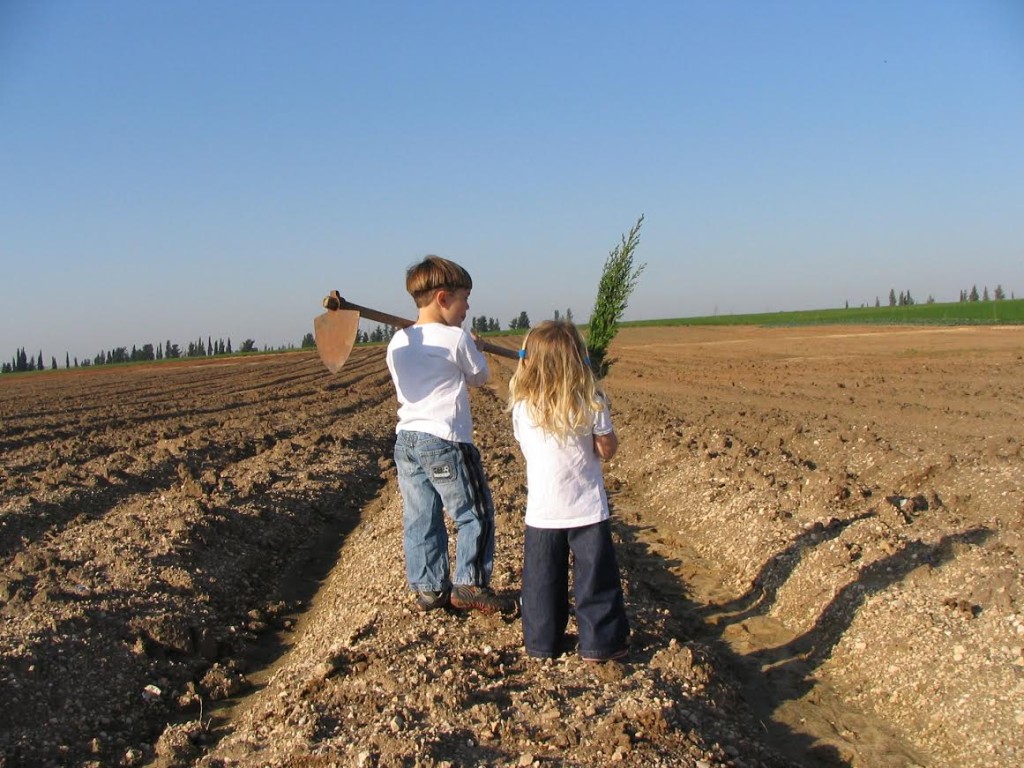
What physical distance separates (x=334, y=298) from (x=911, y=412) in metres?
12.6

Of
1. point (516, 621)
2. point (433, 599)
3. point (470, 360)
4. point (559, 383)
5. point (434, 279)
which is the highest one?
point (434, 279)

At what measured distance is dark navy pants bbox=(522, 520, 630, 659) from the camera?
4508 mm

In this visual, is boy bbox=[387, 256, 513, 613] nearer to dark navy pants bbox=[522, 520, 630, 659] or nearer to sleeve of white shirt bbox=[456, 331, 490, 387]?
sleeve of white shirt bbox=[456, 331, 490, 387]

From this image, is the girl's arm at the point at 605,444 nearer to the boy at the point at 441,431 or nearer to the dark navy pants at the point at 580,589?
the dark navy pants at the point at 580,589

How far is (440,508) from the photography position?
5309 millimetres

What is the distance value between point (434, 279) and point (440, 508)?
135cm

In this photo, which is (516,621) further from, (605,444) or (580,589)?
(605,444)

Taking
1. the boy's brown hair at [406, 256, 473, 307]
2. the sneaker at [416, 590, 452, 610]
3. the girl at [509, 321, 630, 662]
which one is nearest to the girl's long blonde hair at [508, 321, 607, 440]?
the girl at [509, 321, 630, 662]

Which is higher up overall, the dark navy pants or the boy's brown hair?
the boy's brown hair

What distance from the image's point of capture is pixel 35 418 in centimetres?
2167

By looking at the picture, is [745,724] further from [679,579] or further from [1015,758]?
[679,579]

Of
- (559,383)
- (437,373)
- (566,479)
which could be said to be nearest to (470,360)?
(437,373)

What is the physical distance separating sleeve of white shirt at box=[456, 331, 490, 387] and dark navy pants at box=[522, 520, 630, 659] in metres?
0.93

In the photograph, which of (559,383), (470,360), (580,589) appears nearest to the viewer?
(559,383)
